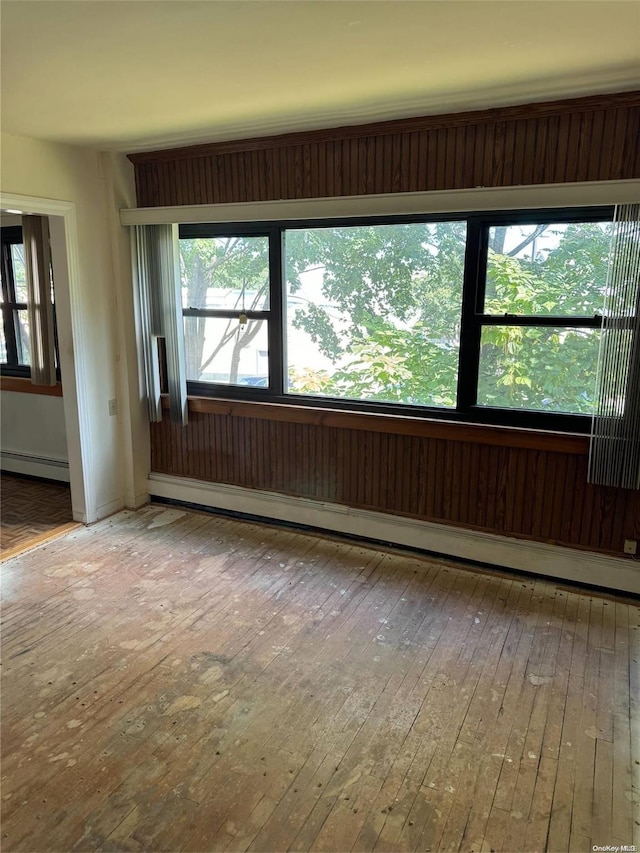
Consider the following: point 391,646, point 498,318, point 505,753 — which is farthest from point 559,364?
point 505,753

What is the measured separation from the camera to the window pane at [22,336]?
16.8 ft

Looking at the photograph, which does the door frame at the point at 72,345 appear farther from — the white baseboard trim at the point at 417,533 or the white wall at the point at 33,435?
the white wall at the point at 33,435

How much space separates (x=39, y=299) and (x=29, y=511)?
1694 millimetres

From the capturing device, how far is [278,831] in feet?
6.26

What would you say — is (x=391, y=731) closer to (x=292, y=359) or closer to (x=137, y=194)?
(x=292, y=359)

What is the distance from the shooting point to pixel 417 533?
386 centimetres

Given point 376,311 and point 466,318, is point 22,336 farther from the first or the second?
point 466,318

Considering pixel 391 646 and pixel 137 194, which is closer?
pixel 391 646

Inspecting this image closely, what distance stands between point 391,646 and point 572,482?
1410mm

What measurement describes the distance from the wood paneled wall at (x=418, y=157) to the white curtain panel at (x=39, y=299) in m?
1.04

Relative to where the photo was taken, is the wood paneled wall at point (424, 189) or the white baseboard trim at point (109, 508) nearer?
the wood paneled wall at point (424, 189)

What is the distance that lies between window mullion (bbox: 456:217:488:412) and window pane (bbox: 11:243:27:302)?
12.2 ft

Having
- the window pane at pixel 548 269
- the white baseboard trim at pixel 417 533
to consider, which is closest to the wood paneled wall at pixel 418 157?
the window pane at pixel 548 269

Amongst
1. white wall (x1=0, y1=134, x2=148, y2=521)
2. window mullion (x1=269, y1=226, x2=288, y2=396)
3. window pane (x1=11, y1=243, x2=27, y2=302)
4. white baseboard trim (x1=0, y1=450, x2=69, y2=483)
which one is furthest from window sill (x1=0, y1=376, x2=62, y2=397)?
window mullion (x1=269, y1=226, x2=288, y2=396)
